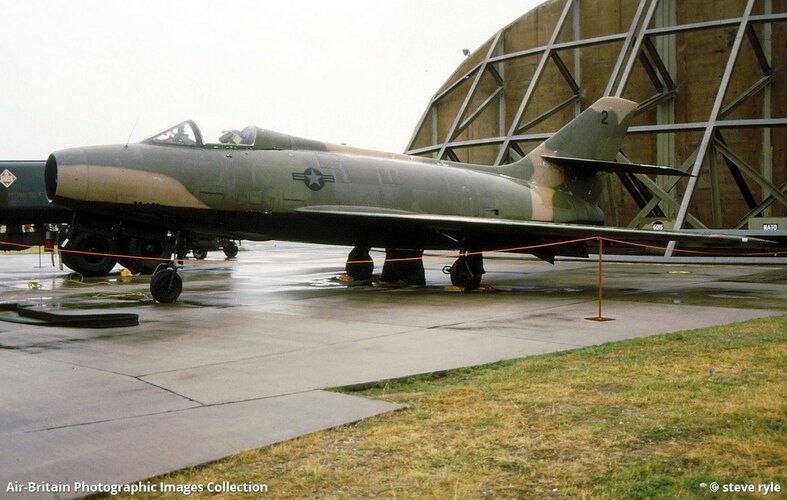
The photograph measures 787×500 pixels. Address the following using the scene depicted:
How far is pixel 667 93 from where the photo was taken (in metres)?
26.3

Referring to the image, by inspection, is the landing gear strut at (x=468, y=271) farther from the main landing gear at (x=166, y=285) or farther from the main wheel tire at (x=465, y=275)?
the main landing gear at (x=166, y=285)

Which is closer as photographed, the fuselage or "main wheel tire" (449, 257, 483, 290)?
the fuselage

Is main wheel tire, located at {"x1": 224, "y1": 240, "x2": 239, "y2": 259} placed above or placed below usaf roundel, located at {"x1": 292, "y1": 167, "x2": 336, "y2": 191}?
below

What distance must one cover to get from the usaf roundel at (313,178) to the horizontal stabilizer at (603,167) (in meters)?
6.68

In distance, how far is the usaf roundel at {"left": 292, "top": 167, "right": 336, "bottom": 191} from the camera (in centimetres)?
1292

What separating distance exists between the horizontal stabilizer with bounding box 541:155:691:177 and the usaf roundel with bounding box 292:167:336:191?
6680 millimetres

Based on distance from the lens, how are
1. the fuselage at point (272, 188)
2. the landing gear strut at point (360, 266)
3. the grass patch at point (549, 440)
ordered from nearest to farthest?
the grass patch at point (549, 440), the fuselage at point (272, 188), the landing gear strut at point (360, 266)

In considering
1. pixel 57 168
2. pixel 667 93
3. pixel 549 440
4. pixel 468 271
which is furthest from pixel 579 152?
pixel 549 440

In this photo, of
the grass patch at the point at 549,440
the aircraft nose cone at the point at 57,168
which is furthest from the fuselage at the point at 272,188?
the grass patch at the point at 549,440

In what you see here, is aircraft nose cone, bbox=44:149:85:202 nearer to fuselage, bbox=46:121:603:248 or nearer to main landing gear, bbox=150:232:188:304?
fuselage, bbox=46:121:603:248

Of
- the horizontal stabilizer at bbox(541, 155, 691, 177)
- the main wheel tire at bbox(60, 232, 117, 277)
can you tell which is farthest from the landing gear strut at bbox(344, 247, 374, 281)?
the main wheel tire at bbox(60, 232, 117, 277)

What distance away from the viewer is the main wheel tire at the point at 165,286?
434 inches

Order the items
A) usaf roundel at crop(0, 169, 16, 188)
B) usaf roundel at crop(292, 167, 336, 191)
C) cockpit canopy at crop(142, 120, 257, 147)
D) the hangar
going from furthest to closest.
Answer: the hangar, usaf roundel at crop(0, 169, 16, 188), usaf roundel at crop(292, 167, 336, 191), cockpit canopy at crop(142, 120, 257, 147)

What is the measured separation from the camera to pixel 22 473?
131 inches
